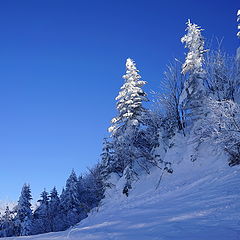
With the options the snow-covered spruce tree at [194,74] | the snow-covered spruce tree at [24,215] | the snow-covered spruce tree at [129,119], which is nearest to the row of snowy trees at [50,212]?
the snow-covered spruce tree at [24,215]

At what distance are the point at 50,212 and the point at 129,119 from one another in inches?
1381

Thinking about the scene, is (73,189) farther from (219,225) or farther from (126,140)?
(219,225)

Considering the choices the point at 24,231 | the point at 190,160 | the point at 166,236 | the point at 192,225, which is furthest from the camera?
the point at 24,231

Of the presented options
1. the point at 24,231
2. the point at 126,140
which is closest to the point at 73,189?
the point at 24,231

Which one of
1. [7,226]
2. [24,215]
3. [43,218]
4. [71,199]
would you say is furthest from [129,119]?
[7,226]

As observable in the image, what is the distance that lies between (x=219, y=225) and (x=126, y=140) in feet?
69.2

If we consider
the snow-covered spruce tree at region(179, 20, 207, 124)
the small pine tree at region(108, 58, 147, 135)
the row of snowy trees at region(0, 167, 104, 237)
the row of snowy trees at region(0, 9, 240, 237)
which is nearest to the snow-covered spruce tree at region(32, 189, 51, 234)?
the row of snowy trees at region(0, 167, 104, 237)

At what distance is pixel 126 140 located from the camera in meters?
26.8

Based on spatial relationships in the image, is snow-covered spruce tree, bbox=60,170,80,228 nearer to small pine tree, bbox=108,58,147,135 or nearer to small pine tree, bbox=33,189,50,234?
small pine tree, bbox=33,189,50,234

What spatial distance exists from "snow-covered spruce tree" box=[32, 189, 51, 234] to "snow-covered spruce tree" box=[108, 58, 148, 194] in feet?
→ 106

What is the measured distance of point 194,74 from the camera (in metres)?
25.3

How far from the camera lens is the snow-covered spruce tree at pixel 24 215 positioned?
46444 millimetres

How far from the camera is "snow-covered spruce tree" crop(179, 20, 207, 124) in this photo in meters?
24.8

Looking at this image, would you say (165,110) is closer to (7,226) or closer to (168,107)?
(168,107)
